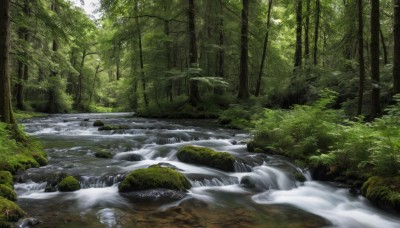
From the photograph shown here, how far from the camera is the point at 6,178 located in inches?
282

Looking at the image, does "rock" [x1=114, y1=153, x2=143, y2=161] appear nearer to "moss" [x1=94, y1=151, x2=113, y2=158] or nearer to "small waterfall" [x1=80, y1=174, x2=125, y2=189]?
"moss" [x1=94, y1=151, x2=113, y2=158]

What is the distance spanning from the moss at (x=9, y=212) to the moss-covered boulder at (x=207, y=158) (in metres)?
5.00

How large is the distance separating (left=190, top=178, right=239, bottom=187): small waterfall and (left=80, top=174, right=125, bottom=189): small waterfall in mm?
1756

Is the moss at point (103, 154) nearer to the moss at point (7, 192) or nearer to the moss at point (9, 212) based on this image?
the moss at point (7, 192)

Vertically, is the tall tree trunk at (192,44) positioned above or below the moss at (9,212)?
above

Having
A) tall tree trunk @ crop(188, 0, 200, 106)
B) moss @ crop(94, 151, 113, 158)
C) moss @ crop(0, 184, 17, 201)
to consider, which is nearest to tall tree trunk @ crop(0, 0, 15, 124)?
moss @ crop(94, 151, 113, 158)

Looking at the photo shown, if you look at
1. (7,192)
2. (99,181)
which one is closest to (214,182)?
Answer: (99,181)

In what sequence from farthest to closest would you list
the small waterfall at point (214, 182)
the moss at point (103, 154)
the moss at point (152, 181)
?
the moss at point (103, 154)
the small waterfall at point (214, 182)
the moss at point (152, 181)

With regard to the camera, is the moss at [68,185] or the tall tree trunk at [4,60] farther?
the tall tree trunk at [4,60]

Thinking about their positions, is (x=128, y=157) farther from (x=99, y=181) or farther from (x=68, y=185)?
(x=68, y=185)

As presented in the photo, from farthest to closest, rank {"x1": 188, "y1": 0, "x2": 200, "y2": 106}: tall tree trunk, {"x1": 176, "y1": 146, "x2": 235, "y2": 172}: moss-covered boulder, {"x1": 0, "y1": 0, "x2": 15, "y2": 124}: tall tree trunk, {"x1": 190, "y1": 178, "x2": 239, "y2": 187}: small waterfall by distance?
{"x1": 188, "y1": 0, "x2": 200, "y2": 106}: tall tree trunk
{"x1": 176, "y1": 146, "x2": 235, "y2": 172}: moss-covered boulder
{"x1": 0, "y1": 0, "x2": 15, "y2": 124}: tall tree trunk
{"x1": 190, "y1": 178, "x2": 239, "y2": 187}: small waterfall

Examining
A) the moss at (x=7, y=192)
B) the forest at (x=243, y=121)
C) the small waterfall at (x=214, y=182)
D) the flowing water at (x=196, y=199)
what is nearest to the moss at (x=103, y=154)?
the forest at (x=243, y=121)

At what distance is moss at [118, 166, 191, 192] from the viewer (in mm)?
7361

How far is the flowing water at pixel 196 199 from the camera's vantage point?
19.8ft
